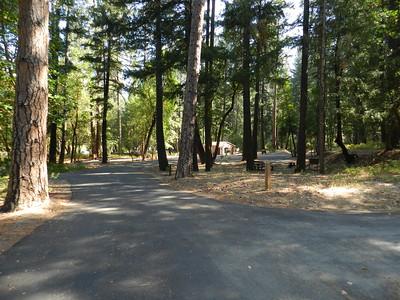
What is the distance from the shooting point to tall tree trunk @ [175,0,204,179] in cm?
1334

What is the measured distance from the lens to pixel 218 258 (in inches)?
180

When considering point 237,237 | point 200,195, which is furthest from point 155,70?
point 237,237

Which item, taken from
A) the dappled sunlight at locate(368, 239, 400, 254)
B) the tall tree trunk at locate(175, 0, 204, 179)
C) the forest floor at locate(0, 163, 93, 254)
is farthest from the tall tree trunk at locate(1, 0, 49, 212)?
the tall tree trunk at locate(175, 0, 204, 179)

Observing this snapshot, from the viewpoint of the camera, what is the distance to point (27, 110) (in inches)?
288

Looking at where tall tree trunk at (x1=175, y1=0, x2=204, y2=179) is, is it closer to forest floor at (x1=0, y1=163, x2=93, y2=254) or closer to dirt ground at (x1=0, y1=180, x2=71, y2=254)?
forest floor at (x1=0, y1=163, x2=93, y2=254)

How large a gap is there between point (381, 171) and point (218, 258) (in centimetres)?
1097

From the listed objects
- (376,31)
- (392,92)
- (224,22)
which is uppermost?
(224,22)

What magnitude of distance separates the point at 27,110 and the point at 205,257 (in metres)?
5.16

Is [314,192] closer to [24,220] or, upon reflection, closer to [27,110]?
[24,220]

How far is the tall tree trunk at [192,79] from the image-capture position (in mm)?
13344

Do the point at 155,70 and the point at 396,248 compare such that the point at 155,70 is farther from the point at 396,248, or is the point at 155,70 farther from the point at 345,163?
the point at 396,248

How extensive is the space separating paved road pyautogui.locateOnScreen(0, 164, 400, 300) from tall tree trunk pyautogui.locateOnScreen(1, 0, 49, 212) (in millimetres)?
1202

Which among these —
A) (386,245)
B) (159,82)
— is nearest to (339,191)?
(386,245)

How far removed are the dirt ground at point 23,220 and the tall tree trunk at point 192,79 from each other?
236 inches
